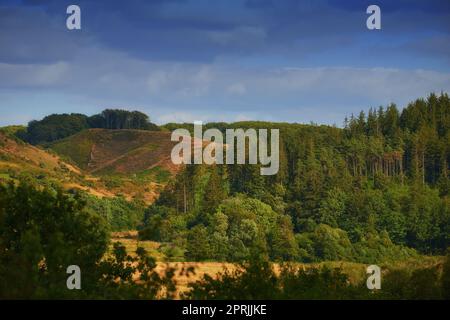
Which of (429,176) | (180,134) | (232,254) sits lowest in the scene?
(232,254)

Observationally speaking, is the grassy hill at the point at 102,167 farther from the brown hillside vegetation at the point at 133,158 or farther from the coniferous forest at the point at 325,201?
the coniferous forest at the point at 325,201

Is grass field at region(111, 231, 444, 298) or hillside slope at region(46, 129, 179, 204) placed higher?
hillside slope at region(46, 129, 179, 204)

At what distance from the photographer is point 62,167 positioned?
488ft

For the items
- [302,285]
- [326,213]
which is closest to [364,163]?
[326,213]

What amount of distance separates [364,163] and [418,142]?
9.99 m

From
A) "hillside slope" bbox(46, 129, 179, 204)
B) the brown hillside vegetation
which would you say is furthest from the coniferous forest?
the brown hillside vegetation

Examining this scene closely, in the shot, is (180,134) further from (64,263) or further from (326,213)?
(64,263)

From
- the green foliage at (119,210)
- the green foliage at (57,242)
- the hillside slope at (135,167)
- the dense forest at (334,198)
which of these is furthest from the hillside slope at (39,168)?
the green foliage at (57,242)

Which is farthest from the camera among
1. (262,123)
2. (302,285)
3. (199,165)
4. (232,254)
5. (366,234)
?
(262,123)

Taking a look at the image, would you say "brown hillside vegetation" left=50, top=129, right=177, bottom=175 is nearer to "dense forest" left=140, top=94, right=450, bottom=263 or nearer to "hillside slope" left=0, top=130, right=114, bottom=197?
"hillside slope" left=0, top=130, right=114, bottom=197

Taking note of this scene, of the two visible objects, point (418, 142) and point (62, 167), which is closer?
point (418, 142)

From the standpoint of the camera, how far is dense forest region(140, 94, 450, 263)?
332ft

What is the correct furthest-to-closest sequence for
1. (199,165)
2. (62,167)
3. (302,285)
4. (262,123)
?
1. (262,123)
2. (62,167)
3. (199,165)
4. (302,285)

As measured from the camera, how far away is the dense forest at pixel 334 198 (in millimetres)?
101312
